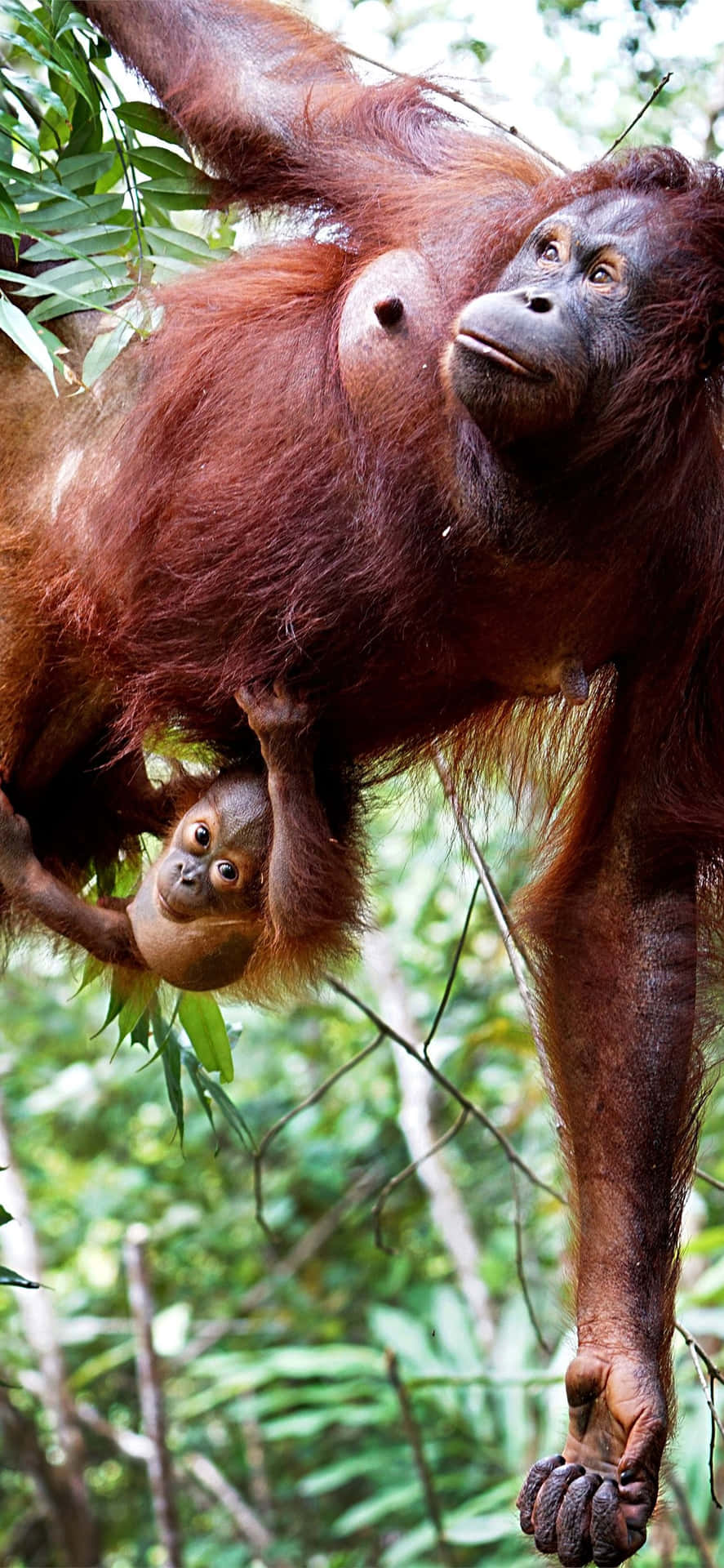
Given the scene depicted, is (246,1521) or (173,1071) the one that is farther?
(246,1521)

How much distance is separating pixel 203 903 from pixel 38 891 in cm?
30

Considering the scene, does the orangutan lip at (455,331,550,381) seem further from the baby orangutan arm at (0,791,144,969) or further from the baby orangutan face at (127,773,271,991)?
the baby orangutan arm at (0,791,144,969)

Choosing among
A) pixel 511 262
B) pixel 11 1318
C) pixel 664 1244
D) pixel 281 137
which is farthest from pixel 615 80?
pixel 11 1318

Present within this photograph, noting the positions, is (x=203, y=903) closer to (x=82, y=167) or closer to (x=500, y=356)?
(x=500, y=356)

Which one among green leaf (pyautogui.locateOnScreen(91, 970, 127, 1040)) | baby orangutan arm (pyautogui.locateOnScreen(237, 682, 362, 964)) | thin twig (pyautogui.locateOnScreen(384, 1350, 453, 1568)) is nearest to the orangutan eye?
baby orangutan arm (pyautogui.locateOnScreen(237, 682, 362, 964))

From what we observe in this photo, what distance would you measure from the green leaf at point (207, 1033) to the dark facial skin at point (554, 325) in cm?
143

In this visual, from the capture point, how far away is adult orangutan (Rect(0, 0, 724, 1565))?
7.64ft

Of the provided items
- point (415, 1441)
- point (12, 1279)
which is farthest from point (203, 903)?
point (415, 1441)

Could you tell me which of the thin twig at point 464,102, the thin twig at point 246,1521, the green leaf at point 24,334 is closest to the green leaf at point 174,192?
the thin twig at point 464,102

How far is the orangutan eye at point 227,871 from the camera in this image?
2.85 metres

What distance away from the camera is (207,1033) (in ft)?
10.6

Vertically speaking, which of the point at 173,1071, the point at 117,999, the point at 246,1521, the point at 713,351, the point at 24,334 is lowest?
the point at 246,1521

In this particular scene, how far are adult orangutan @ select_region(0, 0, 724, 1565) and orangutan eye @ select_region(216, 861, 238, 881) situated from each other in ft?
0.63

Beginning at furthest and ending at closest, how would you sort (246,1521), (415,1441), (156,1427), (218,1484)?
(218,1484) < (246,1521) < (156,1427) < (415,1441)
